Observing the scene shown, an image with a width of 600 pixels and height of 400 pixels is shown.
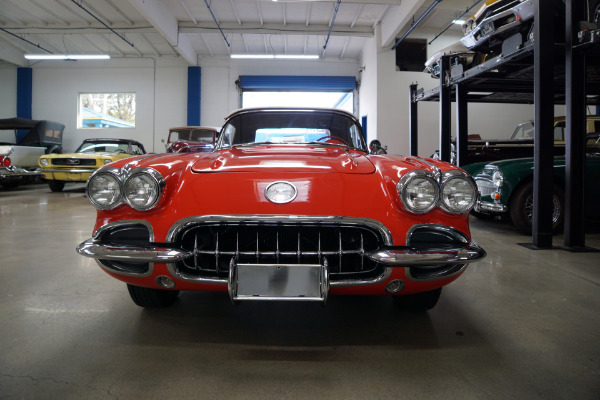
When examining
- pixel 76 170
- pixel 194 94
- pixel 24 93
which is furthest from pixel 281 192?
pixel 24 93

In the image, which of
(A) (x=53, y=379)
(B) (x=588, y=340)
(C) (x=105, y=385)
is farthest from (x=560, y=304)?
(A) (x=53, y=379)

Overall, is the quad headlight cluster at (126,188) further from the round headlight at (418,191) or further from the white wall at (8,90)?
the white wall at (8,90)

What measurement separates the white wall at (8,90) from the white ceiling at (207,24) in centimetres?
76

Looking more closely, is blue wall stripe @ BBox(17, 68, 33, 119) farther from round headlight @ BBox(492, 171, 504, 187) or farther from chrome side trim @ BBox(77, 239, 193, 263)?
round headlight @ BBox(492, 171, 504, 187)

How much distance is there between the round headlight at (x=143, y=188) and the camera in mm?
1521

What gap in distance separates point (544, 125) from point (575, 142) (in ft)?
1.06

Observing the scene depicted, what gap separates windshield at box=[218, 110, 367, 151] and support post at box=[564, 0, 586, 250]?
2.29 meters

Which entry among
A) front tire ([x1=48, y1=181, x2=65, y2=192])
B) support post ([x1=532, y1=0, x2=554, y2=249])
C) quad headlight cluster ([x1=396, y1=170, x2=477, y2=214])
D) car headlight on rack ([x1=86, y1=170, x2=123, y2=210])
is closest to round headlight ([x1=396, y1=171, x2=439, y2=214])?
quad headlight cluster ([x1=396, y1=170, x2=477, y2=214])

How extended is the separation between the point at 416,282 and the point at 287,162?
804 millimetres

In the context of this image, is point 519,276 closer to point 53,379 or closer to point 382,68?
point 53,379

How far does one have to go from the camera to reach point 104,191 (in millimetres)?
1583

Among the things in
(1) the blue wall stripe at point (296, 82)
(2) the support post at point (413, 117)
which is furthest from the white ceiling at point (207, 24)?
(2) the support post at point (413, 117)

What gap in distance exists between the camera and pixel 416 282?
150 cm

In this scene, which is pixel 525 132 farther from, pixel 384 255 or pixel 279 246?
pixel 279 246
